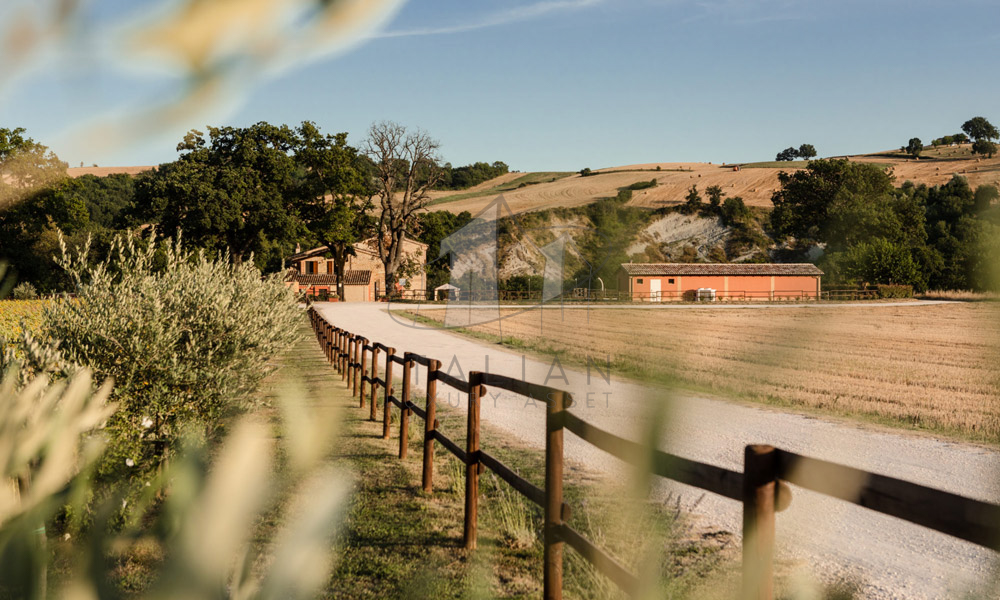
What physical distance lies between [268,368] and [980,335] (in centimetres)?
640

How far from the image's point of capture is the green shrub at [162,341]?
5.37m

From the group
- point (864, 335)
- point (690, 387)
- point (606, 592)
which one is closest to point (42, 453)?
point (690, 387)

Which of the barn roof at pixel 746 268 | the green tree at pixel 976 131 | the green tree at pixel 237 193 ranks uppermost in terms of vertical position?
the green tree at pixel 237 193

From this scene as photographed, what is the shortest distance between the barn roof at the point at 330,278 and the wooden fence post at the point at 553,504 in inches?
2364

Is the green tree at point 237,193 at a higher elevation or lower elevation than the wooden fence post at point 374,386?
higher

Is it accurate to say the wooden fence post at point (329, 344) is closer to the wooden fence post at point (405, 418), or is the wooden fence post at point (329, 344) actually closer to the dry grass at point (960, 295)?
the wooden fence post at point (405, 418)

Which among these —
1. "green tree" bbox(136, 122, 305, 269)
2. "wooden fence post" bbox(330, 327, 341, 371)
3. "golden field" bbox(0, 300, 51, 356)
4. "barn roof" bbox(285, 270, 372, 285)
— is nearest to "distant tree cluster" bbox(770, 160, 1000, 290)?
"golden field" bbox(0, 300, 51, 356)

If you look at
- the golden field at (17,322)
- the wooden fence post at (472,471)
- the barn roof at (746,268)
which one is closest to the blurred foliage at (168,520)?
the golden field at (17,322)

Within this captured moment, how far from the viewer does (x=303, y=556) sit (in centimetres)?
35

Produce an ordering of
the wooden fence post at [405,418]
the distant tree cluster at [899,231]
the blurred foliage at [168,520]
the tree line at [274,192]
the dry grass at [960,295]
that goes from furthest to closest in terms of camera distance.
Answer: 1. the tree line at [274,192]
2. the wooden fence post at [405,418]
3. the distant tree cluster at [899,231]
4. the dry grass at [960,295]
5. the blurred foliage at [168,520]

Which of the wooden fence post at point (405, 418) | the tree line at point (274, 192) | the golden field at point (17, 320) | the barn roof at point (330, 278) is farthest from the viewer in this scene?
the barn roof at point (330, 278)

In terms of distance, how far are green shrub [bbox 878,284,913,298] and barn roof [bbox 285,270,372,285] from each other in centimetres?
6240

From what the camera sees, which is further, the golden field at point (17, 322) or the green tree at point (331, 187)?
the green tree at point (331, 187)

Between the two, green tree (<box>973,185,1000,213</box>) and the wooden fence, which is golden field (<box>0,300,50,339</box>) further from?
the wooden fence
